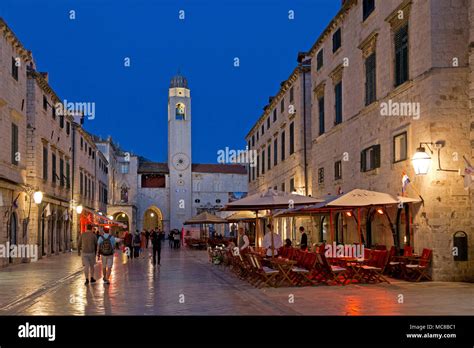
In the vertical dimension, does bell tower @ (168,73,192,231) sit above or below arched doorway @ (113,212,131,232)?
above

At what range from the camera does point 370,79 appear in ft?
71.7

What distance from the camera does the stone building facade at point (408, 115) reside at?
16516 millimetres

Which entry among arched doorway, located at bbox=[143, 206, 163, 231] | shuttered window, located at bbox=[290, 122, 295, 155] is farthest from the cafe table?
arched doorway, located at bbox=[143, 206, 163, 231]

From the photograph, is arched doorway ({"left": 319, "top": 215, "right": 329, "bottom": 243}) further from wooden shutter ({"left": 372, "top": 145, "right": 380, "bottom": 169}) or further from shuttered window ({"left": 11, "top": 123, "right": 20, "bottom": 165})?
shuttered window ({"left": 11, "top": 123, "right": 20, "bottom": 165})

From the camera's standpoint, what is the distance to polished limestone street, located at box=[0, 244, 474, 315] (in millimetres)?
11812

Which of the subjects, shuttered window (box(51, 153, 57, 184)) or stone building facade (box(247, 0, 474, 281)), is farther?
shuttered window (box(51, 153, 57, 184))

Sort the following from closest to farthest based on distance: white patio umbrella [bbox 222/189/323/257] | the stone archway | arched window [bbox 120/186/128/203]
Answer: white patio umbrella [bbox 222/189/323/257] < the stone archway < arched window [bbox 120/186/128/203]

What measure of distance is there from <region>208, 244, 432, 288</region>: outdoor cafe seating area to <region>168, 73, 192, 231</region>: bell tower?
64073 millimetres

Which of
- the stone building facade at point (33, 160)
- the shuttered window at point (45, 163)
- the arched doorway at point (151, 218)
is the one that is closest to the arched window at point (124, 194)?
the arched doorway at point (151, 218)

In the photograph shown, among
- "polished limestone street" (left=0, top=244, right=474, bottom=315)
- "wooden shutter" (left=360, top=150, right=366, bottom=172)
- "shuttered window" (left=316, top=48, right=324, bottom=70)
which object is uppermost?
"shuttered window" (left=316, top=48, right=324, bottom=70)

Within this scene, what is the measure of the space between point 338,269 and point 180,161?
67403mm

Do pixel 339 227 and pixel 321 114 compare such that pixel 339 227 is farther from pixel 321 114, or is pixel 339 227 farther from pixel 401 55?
pixel 401 55

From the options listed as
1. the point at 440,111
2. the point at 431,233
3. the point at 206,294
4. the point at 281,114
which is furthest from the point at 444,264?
the point at 281,114

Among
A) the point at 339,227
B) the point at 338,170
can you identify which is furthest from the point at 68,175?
the point at 339,227
